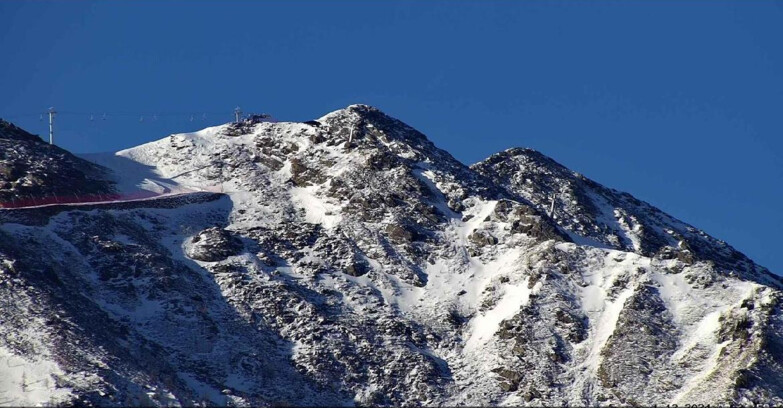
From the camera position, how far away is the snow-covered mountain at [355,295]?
88.7 m

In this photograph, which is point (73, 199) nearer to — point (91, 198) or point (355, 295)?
point (91, 198)

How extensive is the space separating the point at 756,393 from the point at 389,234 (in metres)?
35.0

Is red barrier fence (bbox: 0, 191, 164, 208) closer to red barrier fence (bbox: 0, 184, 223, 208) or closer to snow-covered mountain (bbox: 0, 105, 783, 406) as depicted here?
red barrier fence (bbox: 0, 184, 223, 208)

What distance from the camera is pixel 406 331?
99.4 metres

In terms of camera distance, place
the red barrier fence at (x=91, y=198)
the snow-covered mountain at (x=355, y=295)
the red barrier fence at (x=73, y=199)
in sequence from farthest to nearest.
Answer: the red barrier fence at (x=91, y=198) < the red barrier fence at (x=73, y=199) < the snow-covered mountain at (x=355, y=295)

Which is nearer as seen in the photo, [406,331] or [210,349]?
[210,349]

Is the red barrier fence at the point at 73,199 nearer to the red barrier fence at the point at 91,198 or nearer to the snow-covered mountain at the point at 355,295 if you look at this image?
the red barrier fence at the point at 91,198

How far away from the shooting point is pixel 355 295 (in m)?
104

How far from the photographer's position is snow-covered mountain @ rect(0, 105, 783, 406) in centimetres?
8869

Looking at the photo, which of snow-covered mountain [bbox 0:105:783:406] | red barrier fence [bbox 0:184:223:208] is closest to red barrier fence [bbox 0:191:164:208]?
red barrier fence [bbox 0:184:223:208]

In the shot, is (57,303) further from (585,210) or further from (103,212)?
(585,210)

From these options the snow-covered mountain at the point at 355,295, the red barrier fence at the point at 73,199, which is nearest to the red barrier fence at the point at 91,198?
the red barrier fence at the point at 73,199

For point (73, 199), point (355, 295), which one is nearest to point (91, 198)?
point (73, 199)

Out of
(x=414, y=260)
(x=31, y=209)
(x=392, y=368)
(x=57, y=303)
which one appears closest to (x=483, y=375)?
(x=392, y=368)
